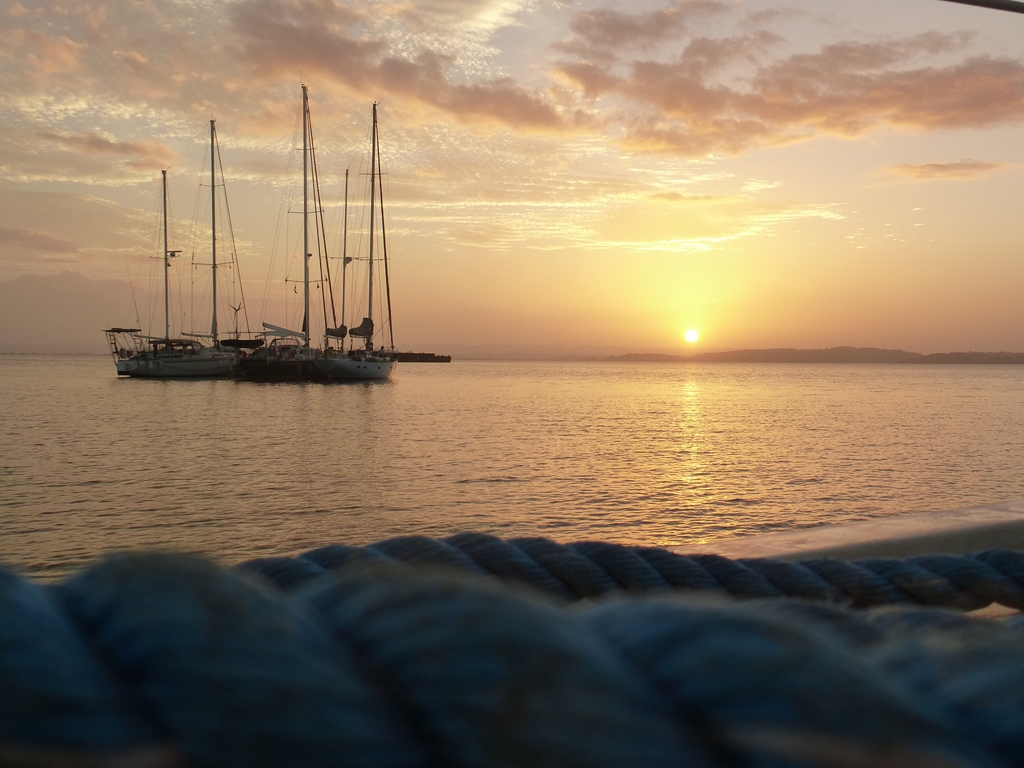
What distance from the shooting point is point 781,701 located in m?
0.47

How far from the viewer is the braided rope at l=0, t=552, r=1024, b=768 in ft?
1.43

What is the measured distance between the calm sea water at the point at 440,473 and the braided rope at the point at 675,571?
3044 mm

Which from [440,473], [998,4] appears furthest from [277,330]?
[998,4]

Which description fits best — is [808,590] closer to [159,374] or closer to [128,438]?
[128,438]

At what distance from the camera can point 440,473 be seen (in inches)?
886

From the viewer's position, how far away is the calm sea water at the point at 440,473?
49.8 ft

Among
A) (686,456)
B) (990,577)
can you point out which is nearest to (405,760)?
(990,577)

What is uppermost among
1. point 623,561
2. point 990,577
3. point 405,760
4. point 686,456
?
point 405,760

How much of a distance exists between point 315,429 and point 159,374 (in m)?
39.0

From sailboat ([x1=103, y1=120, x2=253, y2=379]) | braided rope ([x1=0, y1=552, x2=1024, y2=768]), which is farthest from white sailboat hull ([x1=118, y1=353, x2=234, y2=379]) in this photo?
braided rope ([x1=0, y1=552, x2=1024, y2=768])

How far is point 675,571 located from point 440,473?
2125cm

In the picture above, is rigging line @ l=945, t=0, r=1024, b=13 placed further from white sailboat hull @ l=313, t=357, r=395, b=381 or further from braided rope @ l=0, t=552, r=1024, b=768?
white sailboat hull @ l=313, t=357, r=395, b=381

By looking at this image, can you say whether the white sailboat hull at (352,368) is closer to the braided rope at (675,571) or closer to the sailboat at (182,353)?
the sailboat at (182,353)

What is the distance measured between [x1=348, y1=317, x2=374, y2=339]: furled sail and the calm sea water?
1532 centimetres
